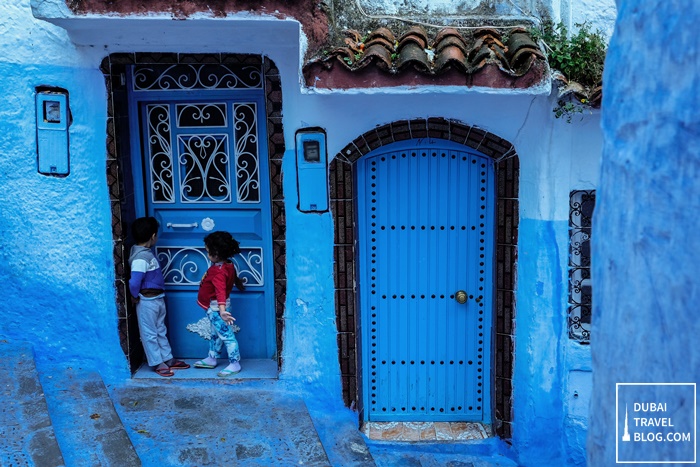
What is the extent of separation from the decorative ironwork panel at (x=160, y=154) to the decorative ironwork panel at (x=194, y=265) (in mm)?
427

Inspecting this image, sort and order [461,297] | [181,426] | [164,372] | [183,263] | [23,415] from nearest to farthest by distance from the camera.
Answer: [23,415] < [181,426] < [461,297] < [164,372] < [183,263]

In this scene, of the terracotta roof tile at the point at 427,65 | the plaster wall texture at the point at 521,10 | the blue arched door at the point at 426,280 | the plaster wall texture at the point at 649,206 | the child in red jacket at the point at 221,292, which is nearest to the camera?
the plaster wall texture at the point at 649,206

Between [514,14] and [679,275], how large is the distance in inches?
154

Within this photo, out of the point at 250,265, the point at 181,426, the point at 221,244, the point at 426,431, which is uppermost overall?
the point at 221,244

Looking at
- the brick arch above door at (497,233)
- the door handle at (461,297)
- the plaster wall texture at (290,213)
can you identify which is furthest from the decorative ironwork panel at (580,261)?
the door handle at (461,297)

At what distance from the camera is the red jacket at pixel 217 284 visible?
6.09 meters

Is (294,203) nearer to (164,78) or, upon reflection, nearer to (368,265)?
(368,265)

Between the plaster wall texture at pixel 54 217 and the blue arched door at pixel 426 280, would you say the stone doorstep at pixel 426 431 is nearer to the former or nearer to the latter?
the blue arched door at pixel 426 280

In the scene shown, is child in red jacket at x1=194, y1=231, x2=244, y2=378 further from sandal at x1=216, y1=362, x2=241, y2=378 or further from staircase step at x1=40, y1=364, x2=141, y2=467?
staircase step at x1=40, y1=364, x2=141, y2=467

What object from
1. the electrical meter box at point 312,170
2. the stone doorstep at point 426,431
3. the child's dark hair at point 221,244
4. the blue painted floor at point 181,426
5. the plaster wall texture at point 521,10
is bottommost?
the stone doorstep at point 426,431

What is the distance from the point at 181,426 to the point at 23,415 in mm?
1062

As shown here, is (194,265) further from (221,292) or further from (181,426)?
(181,426)

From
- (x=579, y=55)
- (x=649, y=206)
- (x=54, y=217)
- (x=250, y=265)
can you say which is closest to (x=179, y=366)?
(x=250, y=265)

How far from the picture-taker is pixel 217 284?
240 inches
